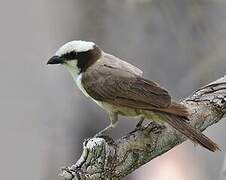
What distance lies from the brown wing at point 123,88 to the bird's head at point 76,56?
42 millimetres

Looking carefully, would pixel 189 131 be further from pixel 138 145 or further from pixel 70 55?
pixel 70 55

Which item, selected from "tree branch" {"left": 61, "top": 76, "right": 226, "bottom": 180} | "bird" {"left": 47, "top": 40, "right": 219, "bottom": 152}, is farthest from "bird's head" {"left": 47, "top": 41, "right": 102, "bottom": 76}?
"tree branch" {"left": 61, "top": 76, "right": 226, "bottom": 180}

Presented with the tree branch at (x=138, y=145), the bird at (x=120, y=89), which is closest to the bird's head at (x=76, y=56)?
the bird at (x=120, y=89)

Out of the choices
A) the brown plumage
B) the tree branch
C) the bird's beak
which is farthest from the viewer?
the bird's beak

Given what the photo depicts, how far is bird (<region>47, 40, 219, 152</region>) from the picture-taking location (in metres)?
2.87

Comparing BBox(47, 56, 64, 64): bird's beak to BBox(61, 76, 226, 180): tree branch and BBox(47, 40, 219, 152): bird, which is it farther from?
BBox(61, 76, 226, 180): tree branch

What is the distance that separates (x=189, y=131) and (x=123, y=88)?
33cm

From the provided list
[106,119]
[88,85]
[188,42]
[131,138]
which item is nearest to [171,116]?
[131,138]

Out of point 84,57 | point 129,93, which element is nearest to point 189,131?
point 129,93

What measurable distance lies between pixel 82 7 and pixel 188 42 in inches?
29.0

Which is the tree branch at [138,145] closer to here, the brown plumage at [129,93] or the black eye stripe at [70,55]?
the brown plumage at [129,93]

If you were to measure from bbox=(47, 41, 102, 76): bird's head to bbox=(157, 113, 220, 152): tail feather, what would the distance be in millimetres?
399

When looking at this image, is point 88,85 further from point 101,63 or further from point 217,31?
point 217,31

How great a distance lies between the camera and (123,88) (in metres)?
2.99
